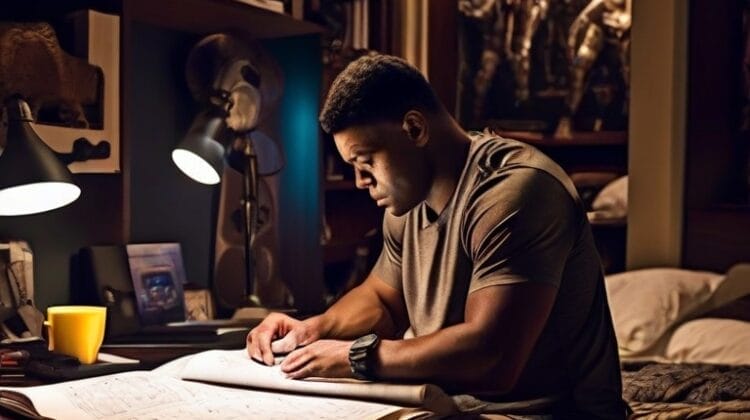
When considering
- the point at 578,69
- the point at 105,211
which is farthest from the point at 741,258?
the point at 105,211

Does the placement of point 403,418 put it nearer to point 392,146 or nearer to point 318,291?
point 392,146

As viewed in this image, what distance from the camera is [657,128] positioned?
9.92ft

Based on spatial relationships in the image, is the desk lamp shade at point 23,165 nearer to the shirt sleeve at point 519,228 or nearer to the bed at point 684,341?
the shirt sleeve at point 519,228

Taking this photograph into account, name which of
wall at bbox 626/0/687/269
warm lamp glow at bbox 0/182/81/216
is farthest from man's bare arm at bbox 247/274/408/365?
wall at bbox 626/0/687/269

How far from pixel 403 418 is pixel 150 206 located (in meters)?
1.33

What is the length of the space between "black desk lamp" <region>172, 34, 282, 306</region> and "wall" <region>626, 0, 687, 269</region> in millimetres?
1304

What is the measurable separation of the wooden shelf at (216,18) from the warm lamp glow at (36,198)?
0.49 meters

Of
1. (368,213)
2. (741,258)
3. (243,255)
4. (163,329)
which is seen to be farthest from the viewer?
(368,213)

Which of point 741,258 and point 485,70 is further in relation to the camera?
point 485,70

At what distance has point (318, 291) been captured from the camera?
107 inches

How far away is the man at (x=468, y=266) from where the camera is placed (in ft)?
4.49

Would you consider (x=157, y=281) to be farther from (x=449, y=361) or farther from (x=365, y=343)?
(x=449, y=361)

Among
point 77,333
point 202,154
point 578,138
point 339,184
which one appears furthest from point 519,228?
point 578,138

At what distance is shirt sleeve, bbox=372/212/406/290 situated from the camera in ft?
5.76
